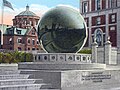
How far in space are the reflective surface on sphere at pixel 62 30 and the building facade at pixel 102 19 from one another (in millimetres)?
33772

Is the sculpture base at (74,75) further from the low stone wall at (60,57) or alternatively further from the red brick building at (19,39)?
the red brick building at (19,39)

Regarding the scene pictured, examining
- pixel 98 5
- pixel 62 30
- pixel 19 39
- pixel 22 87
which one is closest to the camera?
pixel 22 87

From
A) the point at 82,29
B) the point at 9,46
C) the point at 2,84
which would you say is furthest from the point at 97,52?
the point at 9,46

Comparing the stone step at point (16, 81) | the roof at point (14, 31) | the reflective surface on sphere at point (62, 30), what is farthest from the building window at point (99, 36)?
the stone step at point (16, 81)

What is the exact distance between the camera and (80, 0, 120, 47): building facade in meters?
56.3

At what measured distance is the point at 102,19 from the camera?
59.5 metres

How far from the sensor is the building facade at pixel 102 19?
56344 mm

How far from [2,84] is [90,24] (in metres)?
47.2

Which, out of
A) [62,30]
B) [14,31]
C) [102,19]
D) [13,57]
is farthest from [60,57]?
[14,31]

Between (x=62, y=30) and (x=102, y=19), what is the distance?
38830mm

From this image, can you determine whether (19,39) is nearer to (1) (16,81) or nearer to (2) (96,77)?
(2) (96,77)

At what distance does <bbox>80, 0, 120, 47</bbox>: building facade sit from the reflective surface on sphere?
33.8 metres

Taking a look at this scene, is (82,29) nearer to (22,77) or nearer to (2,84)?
(22,77)

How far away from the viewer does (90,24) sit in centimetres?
6175
